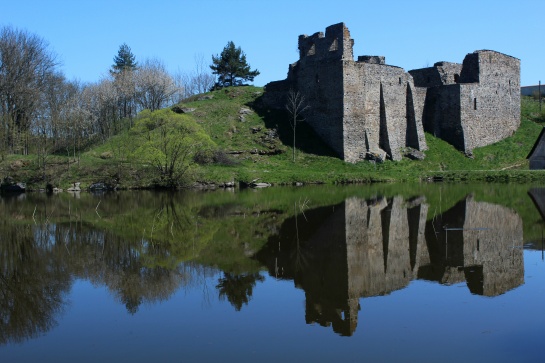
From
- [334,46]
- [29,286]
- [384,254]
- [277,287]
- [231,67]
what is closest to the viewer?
[277,287]

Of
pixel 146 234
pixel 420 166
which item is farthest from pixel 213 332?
pixel 420 166

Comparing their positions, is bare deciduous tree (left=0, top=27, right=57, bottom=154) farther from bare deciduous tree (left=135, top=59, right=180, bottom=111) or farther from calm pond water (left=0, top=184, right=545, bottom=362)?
calm pond water (left=0, top=184, right=545, bottom=362)

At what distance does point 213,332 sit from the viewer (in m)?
7.95

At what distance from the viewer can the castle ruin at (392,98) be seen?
42.1 meters

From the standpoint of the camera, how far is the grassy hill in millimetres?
35844

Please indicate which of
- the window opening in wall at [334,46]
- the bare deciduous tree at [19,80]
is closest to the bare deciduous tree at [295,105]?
the window opening in wall at [334,46]

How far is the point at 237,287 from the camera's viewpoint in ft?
34.1

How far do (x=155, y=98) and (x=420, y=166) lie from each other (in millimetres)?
28272

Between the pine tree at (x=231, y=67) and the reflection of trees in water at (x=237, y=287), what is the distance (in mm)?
53334

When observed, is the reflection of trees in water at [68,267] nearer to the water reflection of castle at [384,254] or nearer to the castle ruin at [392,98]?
the water reflection of castle at [384,254]

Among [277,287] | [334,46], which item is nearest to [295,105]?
[334,46]

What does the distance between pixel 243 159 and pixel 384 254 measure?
2749 cm

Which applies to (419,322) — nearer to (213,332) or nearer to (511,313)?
(511,313)

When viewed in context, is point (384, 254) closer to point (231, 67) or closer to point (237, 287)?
point (237, 287)
